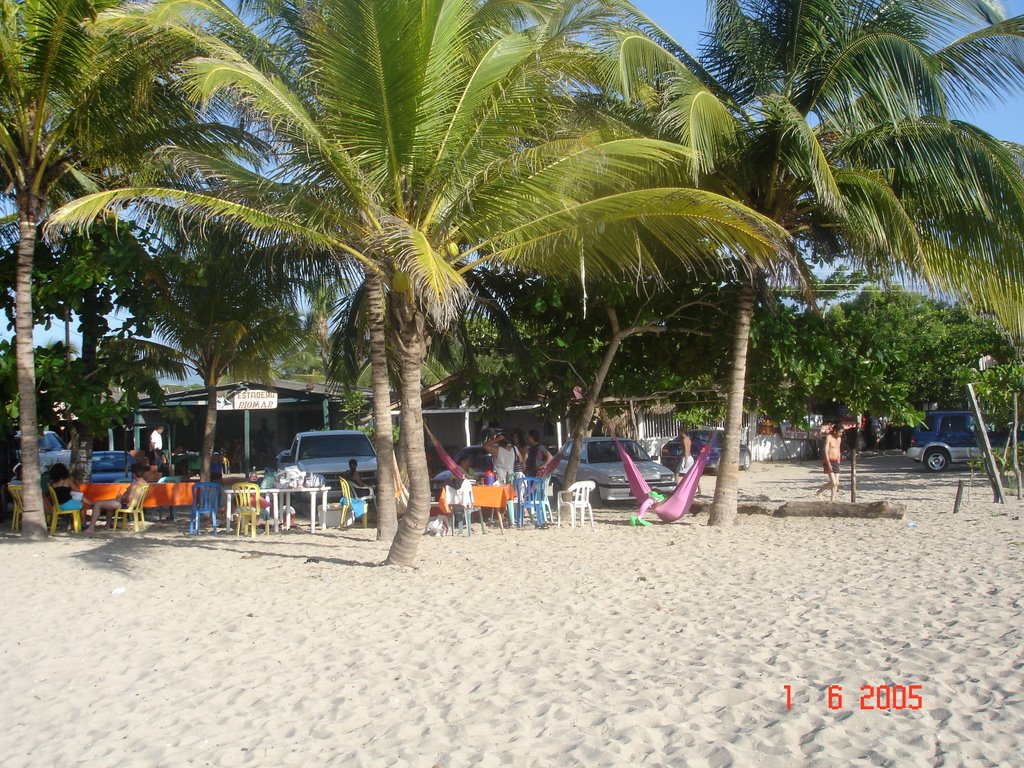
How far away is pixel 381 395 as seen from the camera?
9852mm

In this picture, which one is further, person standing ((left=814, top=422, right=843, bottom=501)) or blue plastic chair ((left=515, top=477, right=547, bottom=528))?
person standing ((left=814, top=422, right=843, bottom=501))

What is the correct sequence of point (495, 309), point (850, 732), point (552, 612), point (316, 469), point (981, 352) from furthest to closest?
point (981, 352), point (316, 469), point (495, 309), point (552, 612), point (850, 732)

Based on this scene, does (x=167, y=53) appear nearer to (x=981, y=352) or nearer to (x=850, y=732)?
(x=850, y=732)

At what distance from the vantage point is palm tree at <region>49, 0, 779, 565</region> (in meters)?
7.82

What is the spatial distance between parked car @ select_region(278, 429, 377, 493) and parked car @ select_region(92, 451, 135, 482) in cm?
417

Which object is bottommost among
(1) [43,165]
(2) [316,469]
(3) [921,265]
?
(2) [316,469]

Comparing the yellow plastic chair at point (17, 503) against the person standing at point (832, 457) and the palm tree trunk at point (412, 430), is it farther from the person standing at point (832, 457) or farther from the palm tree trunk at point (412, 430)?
the person standing at point (832, 457)

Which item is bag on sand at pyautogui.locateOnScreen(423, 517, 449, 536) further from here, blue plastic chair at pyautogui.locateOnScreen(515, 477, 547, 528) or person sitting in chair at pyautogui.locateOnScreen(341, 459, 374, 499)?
person sitting in chair at pyautogui.locateOnScreen(341, 459, 374, 499)

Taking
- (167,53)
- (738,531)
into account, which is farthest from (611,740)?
(167,53)

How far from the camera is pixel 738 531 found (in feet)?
39.6

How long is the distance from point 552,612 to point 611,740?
112 inches

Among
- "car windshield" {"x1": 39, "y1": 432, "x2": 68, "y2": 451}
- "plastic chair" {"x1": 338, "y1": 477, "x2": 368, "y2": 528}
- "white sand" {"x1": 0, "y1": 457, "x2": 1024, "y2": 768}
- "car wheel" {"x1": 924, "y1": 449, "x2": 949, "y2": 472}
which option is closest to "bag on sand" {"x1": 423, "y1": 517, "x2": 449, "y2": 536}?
"plastic chair" {"x1": 338, "y1": 477, "x2": 368, "y2": 528}

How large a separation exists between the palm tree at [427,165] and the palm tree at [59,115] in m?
2.28
